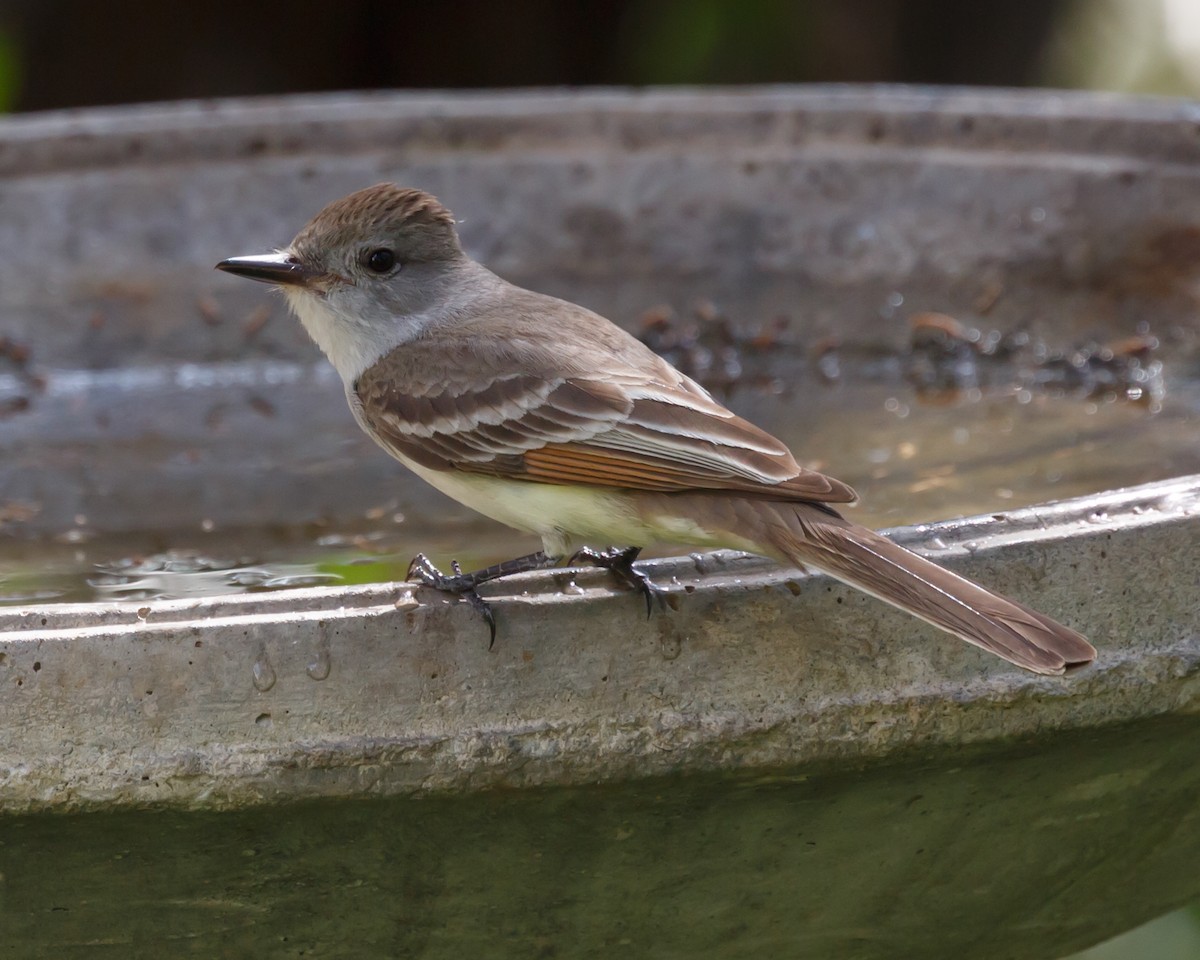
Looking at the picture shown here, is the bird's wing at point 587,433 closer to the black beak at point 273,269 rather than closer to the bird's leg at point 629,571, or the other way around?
the bird's leg at point 629,571

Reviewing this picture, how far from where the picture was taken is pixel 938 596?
2648 mm

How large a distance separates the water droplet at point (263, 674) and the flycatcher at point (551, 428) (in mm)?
389

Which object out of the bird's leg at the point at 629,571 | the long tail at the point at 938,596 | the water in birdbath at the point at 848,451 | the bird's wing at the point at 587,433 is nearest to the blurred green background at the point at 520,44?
the water in birdbath at the point at 848,451

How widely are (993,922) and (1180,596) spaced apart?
768 millimetres

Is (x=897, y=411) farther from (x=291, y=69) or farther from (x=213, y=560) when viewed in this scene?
(x=291, y=69)

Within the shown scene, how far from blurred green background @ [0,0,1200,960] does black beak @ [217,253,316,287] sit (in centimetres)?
664

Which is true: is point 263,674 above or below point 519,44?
below

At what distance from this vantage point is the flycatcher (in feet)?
9.17

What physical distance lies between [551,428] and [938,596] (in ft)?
3.69

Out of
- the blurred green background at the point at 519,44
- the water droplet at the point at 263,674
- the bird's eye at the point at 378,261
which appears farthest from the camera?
the blurred green background at the point at 519,44

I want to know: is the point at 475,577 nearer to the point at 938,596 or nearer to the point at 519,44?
the point at 938,596

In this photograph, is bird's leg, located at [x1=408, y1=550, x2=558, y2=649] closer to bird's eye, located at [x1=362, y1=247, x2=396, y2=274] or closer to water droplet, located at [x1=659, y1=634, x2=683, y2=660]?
water droplet, located at [x1=659, y1=634, x2=683, y2=660]

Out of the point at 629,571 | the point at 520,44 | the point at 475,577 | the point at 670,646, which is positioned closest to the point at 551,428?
the point at 475,577

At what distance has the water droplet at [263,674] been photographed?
2527 millimetres
